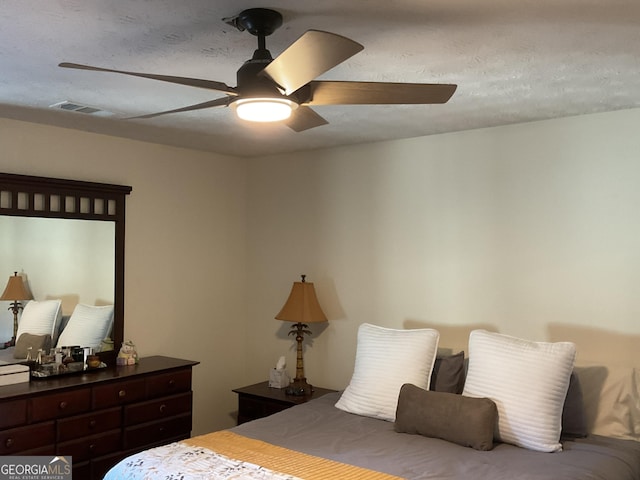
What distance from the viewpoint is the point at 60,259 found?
3.62 m

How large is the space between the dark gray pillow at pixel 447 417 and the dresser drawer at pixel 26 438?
72.4 inches

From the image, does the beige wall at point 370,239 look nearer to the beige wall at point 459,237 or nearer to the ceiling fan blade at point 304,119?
the beige wall at point 459,237

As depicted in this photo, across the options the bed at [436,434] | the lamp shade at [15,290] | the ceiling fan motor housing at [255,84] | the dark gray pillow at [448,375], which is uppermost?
the ceiling fan motor housing at [255,84]

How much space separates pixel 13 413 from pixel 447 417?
2.18 metres

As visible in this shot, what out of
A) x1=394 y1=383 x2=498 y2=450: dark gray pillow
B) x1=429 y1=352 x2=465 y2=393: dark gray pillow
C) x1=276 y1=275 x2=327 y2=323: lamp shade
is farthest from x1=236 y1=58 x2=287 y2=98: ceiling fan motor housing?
x1=276 y1=275 x2=327 y2=323: lamp shade

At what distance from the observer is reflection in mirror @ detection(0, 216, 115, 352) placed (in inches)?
133

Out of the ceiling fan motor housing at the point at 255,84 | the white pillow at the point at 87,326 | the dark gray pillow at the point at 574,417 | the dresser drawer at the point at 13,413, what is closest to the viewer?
the ceiling fan motor housing at the point at 255,84

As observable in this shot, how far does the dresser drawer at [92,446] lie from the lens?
3197 mm

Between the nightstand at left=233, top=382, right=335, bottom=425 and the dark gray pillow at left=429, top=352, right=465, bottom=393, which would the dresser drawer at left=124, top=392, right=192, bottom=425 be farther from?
the dark gray pillow at left=429, top=352, right=465, bottom=393

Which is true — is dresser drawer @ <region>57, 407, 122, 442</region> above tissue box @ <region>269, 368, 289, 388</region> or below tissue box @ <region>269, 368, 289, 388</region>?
below

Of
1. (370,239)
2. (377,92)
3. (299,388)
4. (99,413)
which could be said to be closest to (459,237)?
(370,239)

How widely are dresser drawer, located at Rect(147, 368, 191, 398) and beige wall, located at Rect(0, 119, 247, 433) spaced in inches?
17.6

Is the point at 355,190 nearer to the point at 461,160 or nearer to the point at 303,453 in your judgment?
the point at 461,160

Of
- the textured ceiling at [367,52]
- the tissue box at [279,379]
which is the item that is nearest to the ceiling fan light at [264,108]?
the textured ceiling at [367,52]
